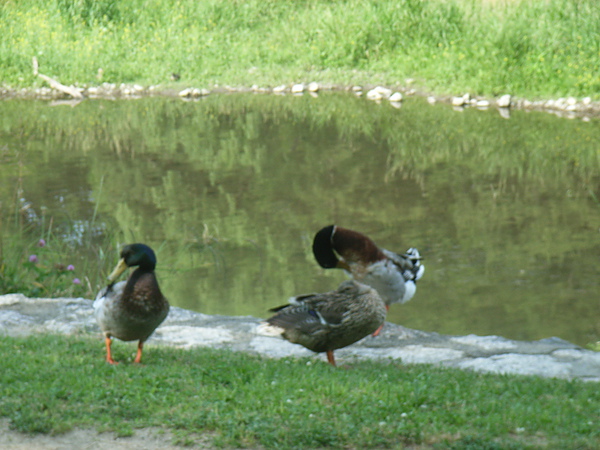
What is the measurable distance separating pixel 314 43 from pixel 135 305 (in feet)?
65.2

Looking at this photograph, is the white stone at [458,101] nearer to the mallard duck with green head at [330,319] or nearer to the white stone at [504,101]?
the white stone at [504,101]

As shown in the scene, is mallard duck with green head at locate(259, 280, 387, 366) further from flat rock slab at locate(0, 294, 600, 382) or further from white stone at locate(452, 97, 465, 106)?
white stone at locate(452, 97, 465, 106)

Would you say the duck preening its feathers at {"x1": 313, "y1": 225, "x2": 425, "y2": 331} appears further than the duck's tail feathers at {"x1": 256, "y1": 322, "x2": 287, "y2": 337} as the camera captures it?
Yes

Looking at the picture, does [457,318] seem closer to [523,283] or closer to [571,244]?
[523,283]

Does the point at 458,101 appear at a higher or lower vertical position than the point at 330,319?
lower

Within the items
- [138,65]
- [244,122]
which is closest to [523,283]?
[244,122]

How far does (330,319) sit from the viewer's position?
6289 mm

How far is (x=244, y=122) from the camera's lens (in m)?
19.8

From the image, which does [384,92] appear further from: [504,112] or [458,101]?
[504,112]

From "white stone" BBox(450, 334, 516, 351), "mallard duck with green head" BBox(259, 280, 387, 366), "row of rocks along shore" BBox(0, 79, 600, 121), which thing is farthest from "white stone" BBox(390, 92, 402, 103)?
"mallard duck with green head" BBox(259, 280, 387, 366)

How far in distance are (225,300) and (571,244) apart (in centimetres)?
443

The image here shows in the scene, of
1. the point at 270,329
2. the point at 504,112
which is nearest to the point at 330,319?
the point at 270,329

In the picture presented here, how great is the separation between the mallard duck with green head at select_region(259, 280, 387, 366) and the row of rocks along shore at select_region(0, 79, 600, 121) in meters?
14.2

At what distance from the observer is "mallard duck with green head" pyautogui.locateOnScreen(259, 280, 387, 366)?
6309 millimetres
